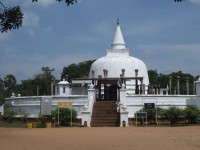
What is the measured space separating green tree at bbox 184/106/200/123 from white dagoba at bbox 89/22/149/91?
16730 millimetres

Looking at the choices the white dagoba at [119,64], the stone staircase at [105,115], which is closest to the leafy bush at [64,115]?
the stone staircase at [105,115]

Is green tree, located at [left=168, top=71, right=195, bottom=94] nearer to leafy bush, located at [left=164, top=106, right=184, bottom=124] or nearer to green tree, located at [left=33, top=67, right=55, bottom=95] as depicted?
green tree, located at [left=33, top=67, right=55, bottom=95]

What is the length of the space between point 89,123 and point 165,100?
974 cm

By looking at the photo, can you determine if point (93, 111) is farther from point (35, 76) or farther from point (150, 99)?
point (35, 76)

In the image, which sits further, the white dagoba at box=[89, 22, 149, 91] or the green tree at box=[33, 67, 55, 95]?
the green tree at box=[33, 67, 55, 95]

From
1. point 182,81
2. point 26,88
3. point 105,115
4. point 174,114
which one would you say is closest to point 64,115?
point 105,115

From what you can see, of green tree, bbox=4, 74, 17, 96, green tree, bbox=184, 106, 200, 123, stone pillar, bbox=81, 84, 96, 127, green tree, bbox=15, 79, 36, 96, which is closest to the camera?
stone pillar, bbox=81, 84, 96, 127

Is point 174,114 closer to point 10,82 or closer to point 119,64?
point 119,64

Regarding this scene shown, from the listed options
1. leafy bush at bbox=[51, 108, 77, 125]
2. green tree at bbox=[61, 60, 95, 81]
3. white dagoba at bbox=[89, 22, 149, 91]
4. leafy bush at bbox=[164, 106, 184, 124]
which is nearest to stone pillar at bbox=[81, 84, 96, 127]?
leafy bush at bbox=[51, 108, 77, 125]

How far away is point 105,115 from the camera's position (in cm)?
4134

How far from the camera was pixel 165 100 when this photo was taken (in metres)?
45.9

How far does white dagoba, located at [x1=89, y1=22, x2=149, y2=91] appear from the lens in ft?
195

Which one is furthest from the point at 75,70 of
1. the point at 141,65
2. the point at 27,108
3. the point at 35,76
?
the point at 27,108

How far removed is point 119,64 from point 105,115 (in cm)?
1925
